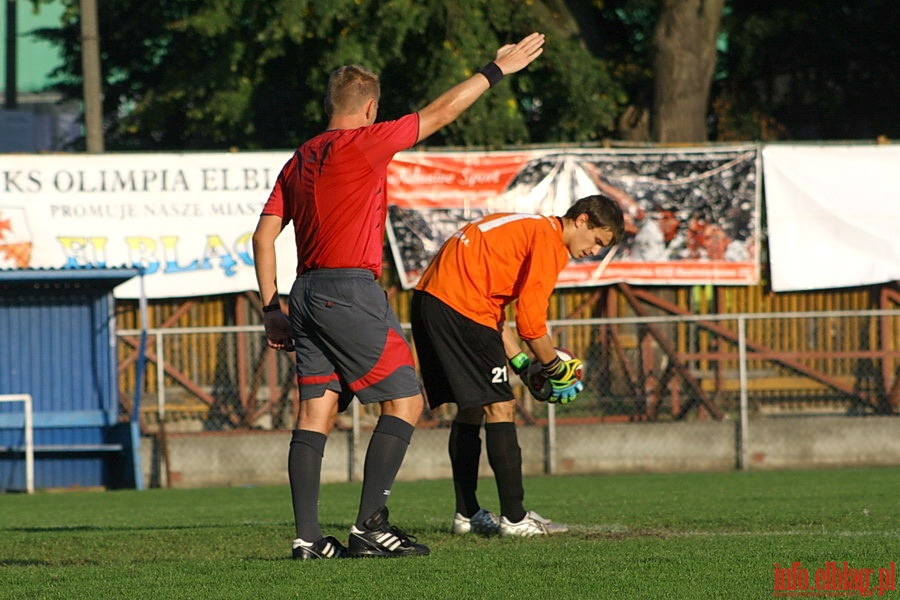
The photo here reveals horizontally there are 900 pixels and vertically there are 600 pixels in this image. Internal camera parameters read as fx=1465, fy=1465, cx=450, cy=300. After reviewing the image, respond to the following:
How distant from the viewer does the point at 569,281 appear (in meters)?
15.8

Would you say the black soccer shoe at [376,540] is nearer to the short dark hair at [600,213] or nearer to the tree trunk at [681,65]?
the short dark hair at [600,213]

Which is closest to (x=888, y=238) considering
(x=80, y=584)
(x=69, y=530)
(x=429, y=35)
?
(x=429, y=35)

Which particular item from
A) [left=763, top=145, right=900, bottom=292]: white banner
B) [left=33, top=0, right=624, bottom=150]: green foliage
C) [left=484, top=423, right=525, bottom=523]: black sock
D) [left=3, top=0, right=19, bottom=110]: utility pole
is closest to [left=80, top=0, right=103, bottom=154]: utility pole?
[left=33, top=0, right=624, bottom=150]: green foliage

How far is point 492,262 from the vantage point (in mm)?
7230

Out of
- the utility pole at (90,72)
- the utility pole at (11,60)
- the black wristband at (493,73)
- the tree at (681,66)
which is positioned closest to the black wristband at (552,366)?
the black wristband at (493,73)

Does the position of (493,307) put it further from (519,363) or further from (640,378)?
(640,378)

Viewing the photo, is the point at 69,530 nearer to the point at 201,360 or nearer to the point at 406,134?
the point at 406,134

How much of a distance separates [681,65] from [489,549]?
42.7 feet

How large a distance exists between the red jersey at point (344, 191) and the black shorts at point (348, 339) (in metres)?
0.08

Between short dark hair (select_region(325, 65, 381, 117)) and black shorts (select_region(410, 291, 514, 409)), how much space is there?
136cm

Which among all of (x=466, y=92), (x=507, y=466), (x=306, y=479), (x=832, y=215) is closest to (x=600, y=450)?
(x=832, y=215)

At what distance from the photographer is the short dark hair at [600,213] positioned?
23.6ft

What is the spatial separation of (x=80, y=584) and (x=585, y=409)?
9727 millimetres

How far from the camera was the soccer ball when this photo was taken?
24.1 ft
